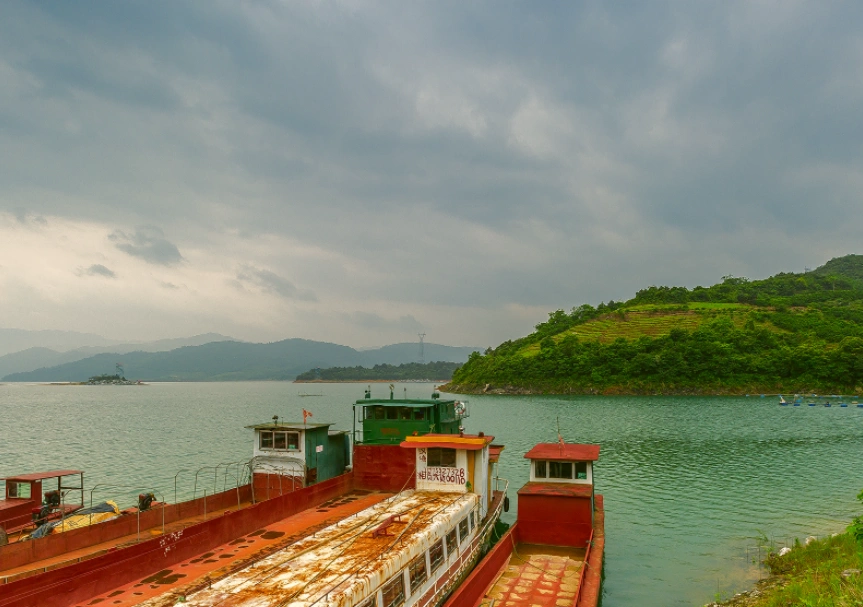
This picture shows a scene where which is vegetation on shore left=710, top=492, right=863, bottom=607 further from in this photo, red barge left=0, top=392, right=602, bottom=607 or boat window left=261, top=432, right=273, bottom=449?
boat window left=261, top=432, right=273, bottom=449

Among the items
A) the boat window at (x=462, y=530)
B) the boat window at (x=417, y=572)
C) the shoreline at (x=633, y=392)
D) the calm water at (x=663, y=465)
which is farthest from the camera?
the shoreline at (x=633, y=392)

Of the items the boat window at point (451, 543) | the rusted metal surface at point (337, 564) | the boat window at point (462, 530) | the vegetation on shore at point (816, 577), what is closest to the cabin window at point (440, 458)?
the boat window at point (462, 530)

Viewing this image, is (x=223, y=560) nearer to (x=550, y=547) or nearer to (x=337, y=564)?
(x=337, y=564)

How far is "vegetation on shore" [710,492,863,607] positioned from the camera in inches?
456

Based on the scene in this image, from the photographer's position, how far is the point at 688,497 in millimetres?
31453

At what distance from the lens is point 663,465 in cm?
4088

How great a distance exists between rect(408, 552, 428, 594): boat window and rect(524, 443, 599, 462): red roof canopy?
289 inches

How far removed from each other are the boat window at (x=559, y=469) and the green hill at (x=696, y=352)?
10511cm

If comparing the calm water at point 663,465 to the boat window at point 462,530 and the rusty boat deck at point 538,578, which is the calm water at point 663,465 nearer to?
the rusty boat deck at point 538,578

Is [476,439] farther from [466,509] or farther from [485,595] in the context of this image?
[485,595]

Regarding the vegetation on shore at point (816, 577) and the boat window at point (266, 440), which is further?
the boat window at point (266, 440)

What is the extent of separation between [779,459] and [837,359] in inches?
3379

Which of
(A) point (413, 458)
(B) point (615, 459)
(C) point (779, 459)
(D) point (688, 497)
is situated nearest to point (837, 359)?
(C) point (779, 459)

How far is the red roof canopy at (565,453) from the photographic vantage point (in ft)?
66.8
